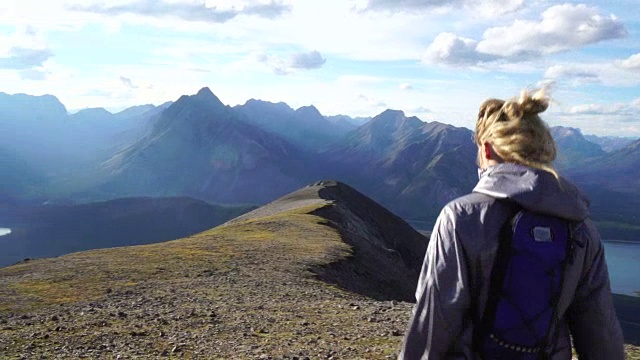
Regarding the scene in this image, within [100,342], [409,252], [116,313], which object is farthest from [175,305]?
[409,252]

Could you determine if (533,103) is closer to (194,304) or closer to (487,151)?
(487,151)

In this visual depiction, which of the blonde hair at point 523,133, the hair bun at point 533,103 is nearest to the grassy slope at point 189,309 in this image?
the blonde hair at point 523,133

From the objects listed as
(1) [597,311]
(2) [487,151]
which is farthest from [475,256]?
(1) [597,311]

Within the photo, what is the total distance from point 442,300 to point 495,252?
69 cm

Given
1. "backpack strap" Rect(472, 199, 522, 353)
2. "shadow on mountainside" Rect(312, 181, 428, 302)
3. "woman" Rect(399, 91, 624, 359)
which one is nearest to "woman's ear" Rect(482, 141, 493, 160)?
"woman" Rect(399, 91, 624, 359)

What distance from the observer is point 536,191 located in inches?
218

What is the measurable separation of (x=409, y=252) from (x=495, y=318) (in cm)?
11371

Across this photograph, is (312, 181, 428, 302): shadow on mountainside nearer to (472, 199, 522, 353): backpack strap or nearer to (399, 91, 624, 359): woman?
(399, 91, 624, 359): woman

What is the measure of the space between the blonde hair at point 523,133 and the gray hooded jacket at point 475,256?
0.17 m

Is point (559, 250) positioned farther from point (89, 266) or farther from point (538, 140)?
point (89, 266)

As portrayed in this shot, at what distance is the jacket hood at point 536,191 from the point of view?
5.53 metres

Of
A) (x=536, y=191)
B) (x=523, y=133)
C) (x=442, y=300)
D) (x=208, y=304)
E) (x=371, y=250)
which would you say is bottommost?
(x=371, y=250)

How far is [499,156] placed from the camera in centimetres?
603

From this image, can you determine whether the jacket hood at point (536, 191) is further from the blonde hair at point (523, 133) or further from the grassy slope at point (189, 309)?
the grassy slope at point (189, 309)
